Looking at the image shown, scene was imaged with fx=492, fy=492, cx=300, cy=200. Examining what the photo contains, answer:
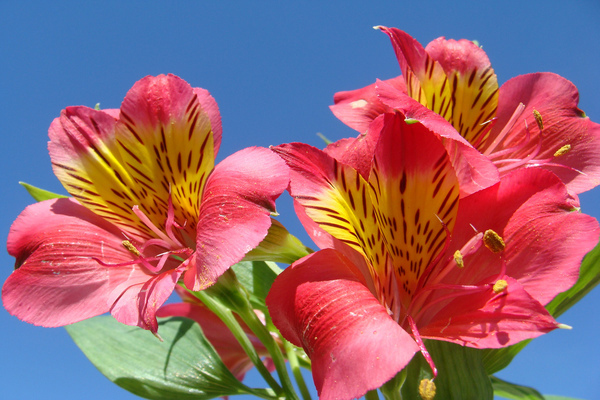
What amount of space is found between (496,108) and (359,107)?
0.31m

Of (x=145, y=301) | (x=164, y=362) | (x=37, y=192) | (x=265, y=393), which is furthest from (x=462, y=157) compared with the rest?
(x=37, y=192)

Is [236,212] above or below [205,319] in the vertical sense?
above

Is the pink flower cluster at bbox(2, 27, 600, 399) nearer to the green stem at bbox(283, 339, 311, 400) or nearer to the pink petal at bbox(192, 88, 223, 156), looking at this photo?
the pink petal at bbox(192, 88, 223, 156)

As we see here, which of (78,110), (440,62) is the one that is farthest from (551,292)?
(78,110)

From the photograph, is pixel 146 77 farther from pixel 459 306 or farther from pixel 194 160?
pixel 459 306

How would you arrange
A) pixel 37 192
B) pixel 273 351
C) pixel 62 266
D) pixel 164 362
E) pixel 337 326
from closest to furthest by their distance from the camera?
pixel 337 326
pixel 62 266
pixel 273 351
pixel 164 362
pixel 37 192

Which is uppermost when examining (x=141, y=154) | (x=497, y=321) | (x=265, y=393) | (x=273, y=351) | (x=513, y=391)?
(x=141, y=154)

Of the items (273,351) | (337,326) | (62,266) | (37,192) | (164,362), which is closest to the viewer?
(337,326)

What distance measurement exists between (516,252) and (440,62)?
1.75ft

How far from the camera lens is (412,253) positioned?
0.84 meters

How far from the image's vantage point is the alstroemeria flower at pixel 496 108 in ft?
3.26

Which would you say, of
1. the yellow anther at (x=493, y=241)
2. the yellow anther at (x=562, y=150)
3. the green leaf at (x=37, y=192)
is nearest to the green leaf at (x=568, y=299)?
the yellow anther at (x=562, y=150)

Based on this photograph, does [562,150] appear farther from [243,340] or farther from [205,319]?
[205,319]

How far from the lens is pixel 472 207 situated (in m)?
0.82
